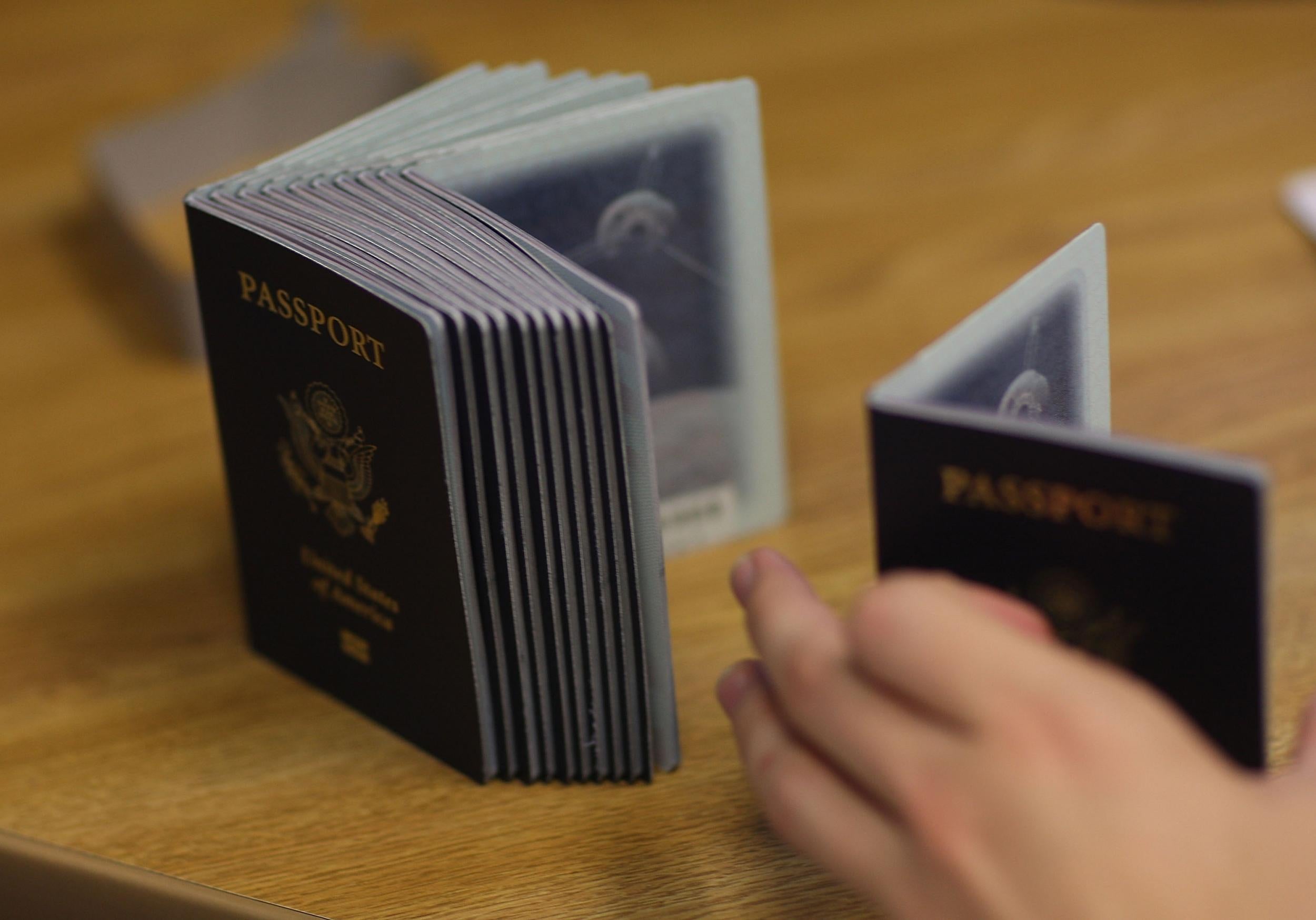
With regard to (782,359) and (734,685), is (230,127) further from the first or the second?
(734,685)

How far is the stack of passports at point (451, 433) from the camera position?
26.3 inches

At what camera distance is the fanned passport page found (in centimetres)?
52

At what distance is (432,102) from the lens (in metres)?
0.84

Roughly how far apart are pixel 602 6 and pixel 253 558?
3.70 feet

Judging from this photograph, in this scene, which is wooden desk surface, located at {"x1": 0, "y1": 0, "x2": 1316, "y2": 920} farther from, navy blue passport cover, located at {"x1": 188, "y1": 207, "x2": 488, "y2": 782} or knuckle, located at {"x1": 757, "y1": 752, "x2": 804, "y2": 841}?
knuckle, located at {"x1": 757, "y1": 752, "x2": 804, "y2": 841}

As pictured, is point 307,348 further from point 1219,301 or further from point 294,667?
point 1219,301

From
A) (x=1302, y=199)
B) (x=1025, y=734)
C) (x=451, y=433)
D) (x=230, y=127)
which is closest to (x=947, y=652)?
(x=1025, y=734)

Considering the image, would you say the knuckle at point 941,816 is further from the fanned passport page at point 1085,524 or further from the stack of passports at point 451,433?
the stack of passports at point 451,433

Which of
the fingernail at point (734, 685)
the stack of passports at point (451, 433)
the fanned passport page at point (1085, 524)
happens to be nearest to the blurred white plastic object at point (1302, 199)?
the stack of passports at point (451, 433)

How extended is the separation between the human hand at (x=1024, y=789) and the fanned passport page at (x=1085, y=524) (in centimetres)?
5

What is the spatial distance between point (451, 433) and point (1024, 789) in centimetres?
32

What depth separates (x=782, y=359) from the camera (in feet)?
3.74

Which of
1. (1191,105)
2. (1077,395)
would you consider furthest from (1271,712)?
(1191,105)

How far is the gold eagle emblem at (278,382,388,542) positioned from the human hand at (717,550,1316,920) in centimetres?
30
